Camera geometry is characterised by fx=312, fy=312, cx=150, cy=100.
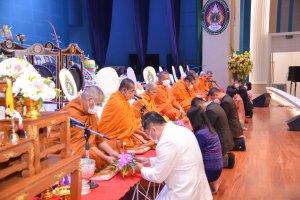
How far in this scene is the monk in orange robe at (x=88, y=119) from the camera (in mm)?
2832

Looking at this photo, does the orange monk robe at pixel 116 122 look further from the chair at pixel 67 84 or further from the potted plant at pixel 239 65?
the potted plant at pixel 239 65

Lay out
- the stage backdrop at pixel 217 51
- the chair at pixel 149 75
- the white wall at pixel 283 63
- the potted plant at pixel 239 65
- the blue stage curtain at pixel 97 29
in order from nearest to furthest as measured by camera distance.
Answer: the chair at pixel 149 75 < the blue stage curtain at pixel 97 29 < the stage backdrop at pixel 217 51 < the potted plant at pixel 239 65 < the white wall at pixel 283 63

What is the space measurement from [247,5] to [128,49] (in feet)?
20.2

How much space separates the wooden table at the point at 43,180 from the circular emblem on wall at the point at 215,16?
26.8ft

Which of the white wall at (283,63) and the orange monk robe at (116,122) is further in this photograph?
the white wall at (283,63)

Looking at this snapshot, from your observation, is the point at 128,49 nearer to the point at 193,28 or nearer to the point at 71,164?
the point at 193,28

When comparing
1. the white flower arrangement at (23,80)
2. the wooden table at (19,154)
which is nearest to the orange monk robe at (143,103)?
the white flower arrangement at (23,80)

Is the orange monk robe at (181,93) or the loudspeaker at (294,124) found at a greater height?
the orange monk robe at (181,93)

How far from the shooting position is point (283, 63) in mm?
15172

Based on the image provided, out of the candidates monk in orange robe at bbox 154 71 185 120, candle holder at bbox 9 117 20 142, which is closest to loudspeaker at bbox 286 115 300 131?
monk in orange robe at bbox 154 71 185 120

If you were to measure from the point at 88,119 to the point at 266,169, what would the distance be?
263 cm

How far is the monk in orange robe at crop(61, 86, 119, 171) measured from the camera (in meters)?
2.83

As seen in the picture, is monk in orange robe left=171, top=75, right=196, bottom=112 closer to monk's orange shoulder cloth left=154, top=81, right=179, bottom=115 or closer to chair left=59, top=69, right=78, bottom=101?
monk's orange shoulder cloth left=154, top=81, right=179, bottom=115

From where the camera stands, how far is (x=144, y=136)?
3990 mm
